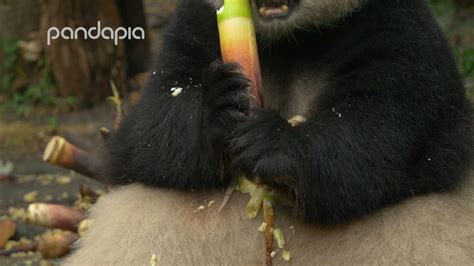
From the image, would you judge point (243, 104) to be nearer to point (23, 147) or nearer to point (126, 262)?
point (126, 262)

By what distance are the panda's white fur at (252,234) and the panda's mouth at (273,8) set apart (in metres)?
0.73

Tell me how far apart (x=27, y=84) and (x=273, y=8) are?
5.19 metres

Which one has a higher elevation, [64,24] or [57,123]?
[64,24]

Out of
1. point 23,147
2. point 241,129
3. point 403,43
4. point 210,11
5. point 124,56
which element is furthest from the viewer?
point 124,56

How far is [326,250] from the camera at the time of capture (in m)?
3.41

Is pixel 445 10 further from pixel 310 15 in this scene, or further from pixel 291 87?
pixel 310 15

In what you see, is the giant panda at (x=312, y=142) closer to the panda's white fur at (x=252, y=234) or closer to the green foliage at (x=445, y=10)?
the panda's white fur at (x=252, y=234)

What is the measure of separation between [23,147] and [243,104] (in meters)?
4.46

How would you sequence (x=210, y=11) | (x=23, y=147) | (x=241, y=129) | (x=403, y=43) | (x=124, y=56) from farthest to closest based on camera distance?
1. (x=124, y=56)
2. (x=23, y=147)
3. (x=210, y=11)
4. (x=403, y=43)
5. (x=241, y=129)

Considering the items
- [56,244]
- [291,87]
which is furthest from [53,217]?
[291,87]

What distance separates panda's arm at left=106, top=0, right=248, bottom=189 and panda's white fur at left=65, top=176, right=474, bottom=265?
5.0 inches

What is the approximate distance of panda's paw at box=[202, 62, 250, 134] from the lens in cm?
325

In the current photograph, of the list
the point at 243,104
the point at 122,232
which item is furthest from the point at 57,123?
the point at 243,104

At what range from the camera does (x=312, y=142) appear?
10.6ft
